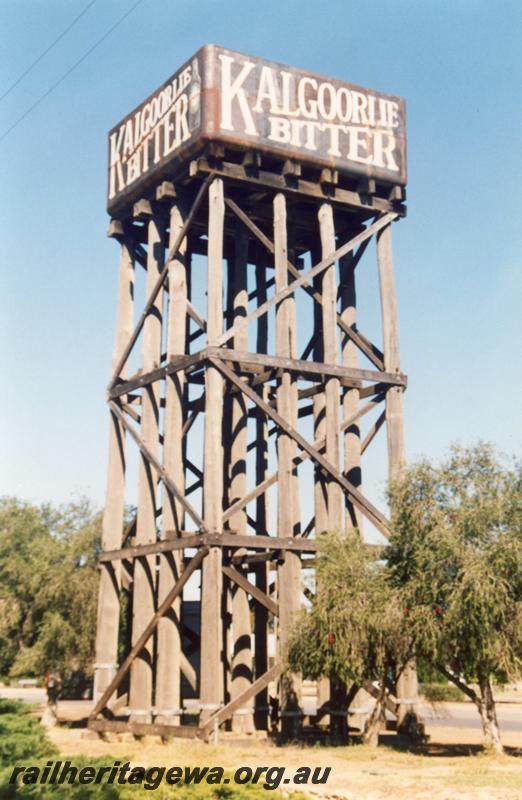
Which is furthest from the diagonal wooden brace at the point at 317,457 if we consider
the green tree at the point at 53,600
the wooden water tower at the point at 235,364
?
the green tree at the point at 53,600

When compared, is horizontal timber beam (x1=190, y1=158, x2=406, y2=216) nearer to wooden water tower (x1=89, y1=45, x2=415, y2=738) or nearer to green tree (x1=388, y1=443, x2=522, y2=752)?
wooden water tower (x1=89, y1=45, x2=415, y2=738)

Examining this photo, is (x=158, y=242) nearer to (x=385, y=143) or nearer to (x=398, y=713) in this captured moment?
(x=385, y=143)

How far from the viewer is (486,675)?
54.9ft

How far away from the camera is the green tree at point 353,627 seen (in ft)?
56.9

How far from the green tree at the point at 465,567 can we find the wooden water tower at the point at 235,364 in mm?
2678

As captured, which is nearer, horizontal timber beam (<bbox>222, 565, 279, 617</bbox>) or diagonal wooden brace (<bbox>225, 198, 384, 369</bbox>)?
horizontal timber beam (<bbox>222, 565, 279, 617</bbox>)

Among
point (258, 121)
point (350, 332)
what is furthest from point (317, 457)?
point (258, 121)

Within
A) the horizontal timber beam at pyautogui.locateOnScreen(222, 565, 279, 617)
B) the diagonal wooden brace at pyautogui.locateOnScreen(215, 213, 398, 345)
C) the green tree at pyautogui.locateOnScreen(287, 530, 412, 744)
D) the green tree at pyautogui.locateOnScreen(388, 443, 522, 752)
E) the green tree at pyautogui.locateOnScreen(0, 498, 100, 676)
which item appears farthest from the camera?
the green tree at pyautogui.locateOnScreen(0, 498, 100, 676)

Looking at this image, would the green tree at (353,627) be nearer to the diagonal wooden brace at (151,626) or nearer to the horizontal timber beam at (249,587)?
the horizontal timber beam at (249,587)

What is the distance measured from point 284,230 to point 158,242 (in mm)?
3311

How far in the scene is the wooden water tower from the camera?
63.9 ft

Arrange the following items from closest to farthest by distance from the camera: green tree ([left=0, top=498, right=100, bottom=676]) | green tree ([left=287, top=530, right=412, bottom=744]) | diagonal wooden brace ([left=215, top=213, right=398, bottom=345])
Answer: green tree ([left=287, top=530, right=412, bottom=744])
diagonal wooden brace ([left=215, top=213, right=398, bottom=345])
green tree ([left=0, top=498, right=100, bottom=676])

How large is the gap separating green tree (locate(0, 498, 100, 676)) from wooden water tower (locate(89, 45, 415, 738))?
111 inches

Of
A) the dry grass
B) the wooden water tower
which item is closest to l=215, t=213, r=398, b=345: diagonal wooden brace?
the wooden water tower
